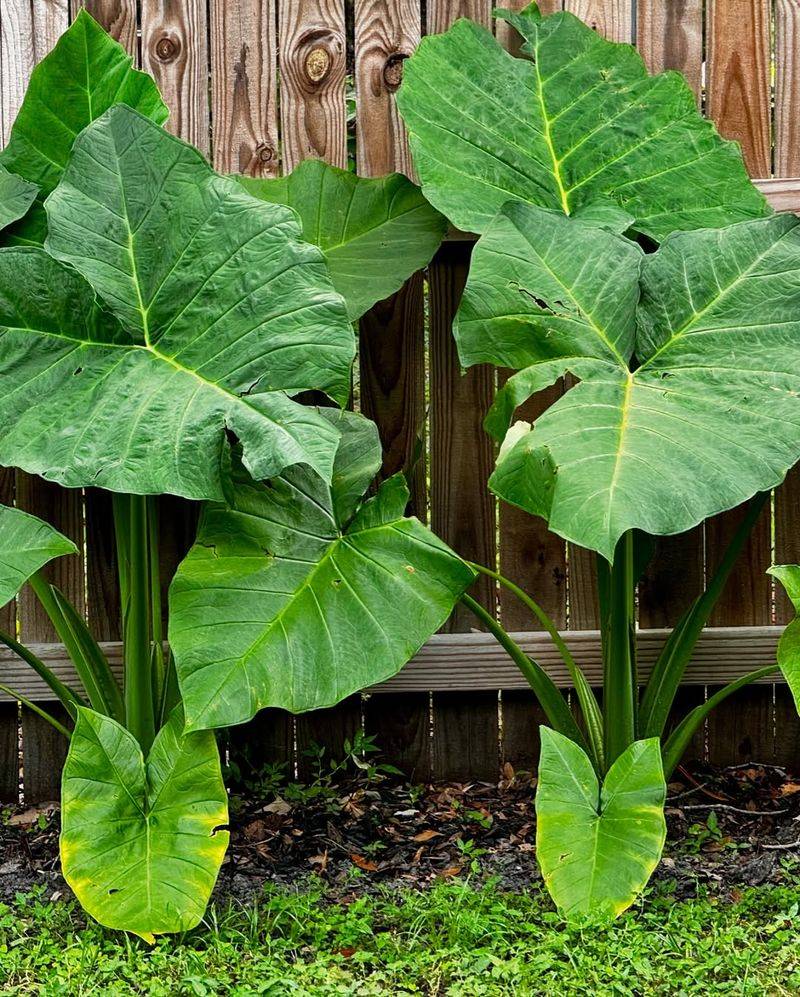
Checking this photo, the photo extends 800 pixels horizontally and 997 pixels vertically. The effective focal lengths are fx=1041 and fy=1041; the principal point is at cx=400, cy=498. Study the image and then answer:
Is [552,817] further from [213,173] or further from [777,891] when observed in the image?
[213,173]

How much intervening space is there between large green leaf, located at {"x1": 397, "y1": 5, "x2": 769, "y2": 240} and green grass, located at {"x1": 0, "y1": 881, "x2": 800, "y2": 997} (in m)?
1.41

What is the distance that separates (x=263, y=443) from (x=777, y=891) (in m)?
1.34

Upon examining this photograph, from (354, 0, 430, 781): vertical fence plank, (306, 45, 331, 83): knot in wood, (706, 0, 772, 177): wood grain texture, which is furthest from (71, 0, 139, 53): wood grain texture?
(706, 0, 772, 177): wood grain texture

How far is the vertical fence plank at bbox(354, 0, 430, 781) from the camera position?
2.45m

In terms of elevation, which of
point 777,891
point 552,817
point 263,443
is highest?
point 263,443

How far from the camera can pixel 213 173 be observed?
194 cm

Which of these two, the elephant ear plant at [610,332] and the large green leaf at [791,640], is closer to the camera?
the elephant ear plant at [610,332]

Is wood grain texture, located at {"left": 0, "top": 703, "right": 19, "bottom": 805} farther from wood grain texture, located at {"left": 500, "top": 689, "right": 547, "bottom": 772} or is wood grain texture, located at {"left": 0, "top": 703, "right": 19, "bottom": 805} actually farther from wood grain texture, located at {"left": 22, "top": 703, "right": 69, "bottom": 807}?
wood grain texture, located at {"left": 500, "top": 689, "right": 547, "bottom": 772}

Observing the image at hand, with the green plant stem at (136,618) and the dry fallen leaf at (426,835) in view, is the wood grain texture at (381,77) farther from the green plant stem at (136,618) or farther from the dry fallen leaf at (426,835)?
the dry fallen leaf at (426,835)

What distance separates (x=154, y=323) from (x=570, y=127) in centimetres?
107

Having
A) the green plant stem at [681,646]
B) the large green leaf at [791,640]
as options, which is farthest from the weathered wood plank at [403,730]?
the large green leaf at [791,640]

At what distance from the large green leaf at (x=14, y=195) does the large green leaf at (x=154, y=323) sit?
0.19 m

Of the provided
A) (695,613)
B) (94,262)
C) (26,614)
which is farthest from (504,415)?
(26,614)

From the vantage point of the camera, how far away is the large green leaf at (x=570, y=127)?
227cm
